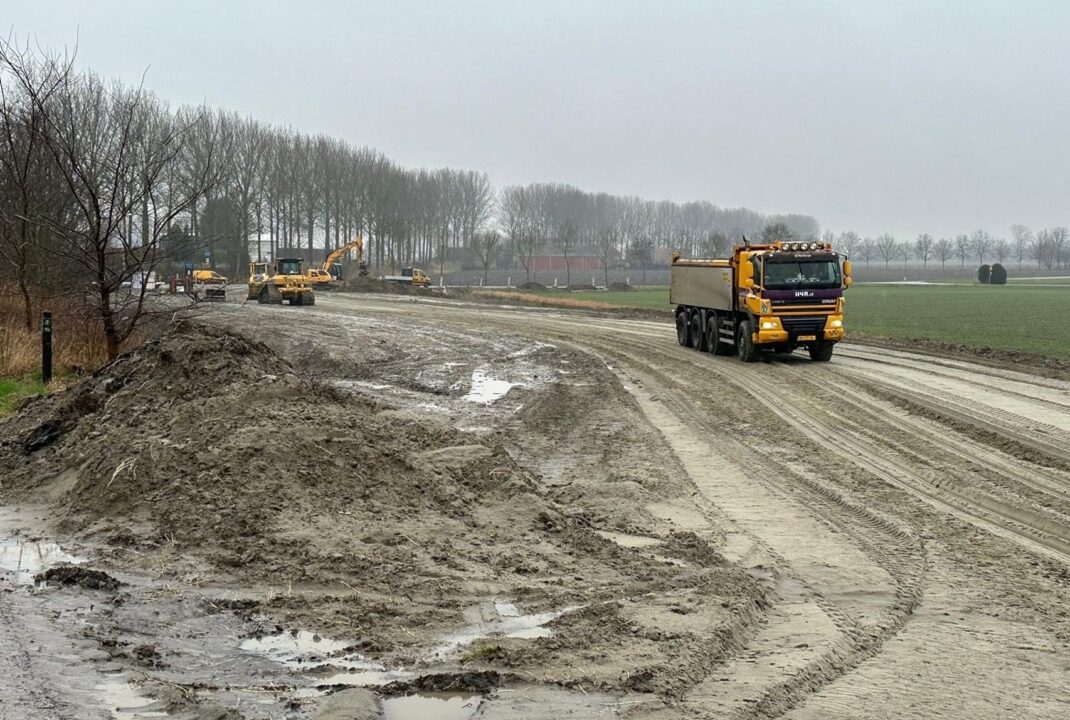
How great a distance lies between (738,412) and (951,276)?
12210 centimetres

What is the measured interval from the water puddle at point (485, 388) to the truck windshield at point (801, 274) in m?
6.73

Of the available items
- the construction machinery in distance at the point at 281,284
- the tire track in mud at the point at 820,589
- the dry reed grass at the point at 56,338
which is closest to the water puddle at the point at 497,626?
Answer: the tire track in mud at the point at 820,589

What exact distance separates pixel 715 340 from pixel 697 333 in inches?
57.2

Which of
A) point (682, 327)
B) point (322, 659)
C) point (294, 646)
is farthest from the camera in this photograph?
point (682, 327)

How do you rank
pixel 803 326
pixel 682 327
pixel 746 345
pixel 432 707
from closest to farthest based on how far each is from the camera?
pixel 432 707 → pixel 803 326 → pixel 746 345 → pixel 682 327

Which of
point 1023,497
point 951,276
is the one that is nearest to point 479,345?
point 1023,497

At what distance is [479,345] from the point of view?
1078 inches

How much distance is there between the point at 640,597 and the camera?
7074mm

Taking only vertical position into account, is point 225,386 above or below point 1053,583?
above

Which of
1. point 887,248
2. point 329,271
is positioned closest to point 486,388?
point 329,271

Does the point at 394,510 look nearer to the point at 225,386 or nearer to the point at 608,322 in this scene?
the point at 225,386

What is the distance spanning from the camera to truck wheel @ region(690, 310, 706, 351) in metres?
26.5

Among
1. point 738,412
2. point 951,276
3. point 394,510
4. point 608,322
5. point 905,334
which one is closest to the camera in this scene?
point 394,510

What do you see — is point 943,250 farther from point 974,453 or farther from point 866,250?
point 974,453
